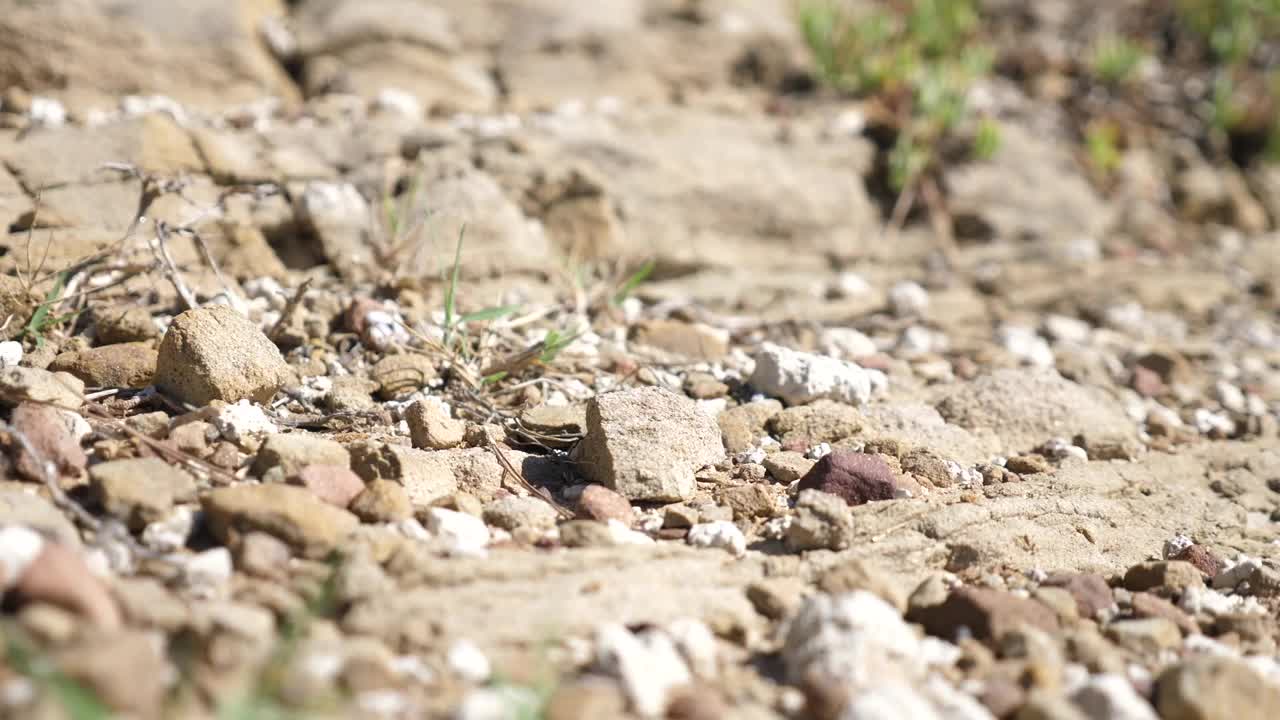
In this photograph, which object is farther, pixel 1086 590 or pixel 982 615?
pixel 1086 590

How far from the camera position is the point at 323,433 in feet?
8.00

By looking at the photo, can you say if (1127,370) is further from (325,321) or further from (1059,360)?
(325,321)

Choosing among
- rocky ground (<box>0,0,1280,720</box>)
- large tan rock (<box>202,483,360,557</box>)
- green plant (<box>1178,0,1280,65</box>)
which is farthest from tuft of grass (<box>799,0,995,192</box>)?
large tan rock (<box>202,483,360,557</box>)

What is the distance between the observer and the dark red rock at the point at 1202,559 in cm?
235

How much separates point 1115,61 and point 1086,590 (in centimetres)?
486

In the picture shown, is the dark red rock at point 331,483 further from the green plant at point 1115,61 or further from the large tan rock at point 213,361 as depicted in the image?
the green plant at point 1115,61

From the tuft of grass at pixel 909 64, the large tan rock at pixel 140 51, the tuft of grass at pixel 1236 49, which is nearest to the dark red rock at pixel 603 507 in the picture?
the large tan rock at pixel 140 51

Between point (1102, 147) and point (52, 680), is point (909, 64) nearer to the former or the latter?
point (1102, 147)

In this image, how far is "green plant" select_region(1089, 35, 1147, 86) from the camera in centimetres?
598

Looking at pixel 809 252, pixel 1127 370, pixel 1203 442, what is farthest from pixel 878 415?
pixel 809 252

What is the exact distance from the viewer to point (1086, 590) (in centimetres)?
208

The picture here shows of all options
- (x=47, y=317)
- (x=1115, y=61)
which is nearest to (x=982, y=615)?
(x=47, y=317)

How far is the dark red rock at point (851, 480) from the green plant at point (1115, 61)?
4.63 metres

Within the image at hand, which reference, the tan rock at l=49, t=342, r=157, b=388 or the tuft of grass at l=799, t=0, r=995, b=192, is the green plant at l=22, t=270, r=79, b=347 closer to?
the tan rock at l=49, t=342, r=157, b=388
